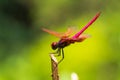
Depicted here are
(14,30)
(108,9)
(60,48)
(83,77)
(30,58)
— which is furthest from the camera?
(14,30)

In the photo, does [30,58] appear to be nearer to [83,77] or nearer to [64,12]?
[83,77]

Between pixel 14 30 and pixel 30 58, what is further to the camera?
pixel 14 30

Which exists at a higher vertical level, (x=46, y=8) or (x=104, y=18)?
(x=46, y=8)

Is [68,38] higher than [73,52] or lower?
lower

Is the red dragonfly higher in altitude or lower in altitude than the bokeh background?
lower

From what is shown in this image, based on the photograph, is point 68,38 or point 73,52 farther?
point 73,52

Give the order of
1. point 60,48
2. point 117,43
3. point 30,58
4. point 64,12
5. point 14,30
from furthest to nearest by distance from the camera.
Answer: point 64,12, point 14,30, point 30,58, point 117,43, point 60,48

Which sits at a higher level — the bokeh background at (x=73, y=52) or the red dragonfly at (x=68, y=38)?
the bokeh background at (x=73, y=52)

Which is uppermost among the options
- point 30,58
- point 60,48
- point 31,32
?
point 31,32

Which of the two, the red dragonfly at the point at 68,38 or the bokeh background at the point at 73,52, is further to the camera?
the bokeh background at the point at 73,52

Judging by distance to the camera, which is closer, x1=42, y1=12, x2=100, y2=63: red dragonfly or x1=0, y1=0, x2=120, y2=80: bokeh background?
x1=42, y1=12, x2=100, y2=63: red dragonfly

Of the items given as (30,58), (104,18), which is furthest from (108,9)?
(30,58)
